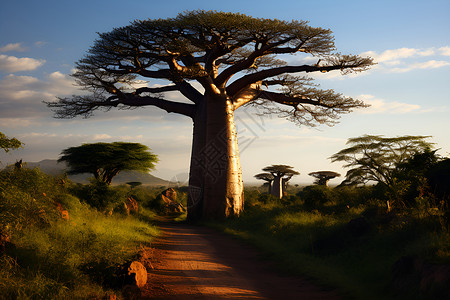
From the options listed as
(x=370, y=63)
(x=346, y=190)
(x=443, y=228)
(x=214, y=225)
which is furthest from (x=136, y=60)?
(x=443, y=228)

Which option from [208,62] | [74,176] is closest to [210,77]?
[208,62]

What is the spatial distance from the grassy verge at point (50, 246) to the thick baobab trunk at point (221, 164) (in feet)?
16.7

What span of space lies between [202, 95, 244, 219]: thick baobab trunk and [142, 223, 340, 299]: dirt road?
4998mm

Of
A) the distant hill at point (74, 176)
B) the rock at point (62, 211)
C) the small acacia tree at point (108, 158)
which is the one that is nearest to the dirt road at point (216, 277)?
the rock at point (62, 211)

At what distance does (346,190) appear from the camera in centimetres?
1644

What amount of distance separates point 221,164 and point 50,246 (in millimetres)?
8715

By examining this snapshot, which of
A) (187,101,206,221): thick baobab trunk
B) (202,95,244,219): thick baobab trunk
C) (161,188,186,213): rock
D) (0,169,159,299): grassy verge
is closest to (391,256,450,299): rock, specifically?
(0,169,159,299): grassy verge

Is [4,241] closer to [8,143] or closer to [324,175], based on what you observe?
[8,143]

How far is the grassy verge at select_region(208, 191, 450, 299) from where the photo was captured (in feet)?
17.0

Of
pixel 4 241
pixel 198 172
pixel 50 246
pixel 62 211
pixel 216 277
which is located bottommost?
pixel 216 277

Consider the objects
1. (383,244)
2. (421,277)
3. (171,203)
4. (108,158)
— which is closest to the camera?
(421,277)

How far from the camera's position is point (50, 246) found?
6.02 m

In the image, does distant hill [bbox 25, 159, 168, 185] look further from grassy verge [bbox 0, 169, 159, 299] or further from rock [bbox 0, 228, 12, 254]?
rock [bbox 0, 228, 12, 254]

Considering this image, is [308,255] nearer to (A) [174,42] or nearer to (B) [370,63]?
(A) [174,42]
